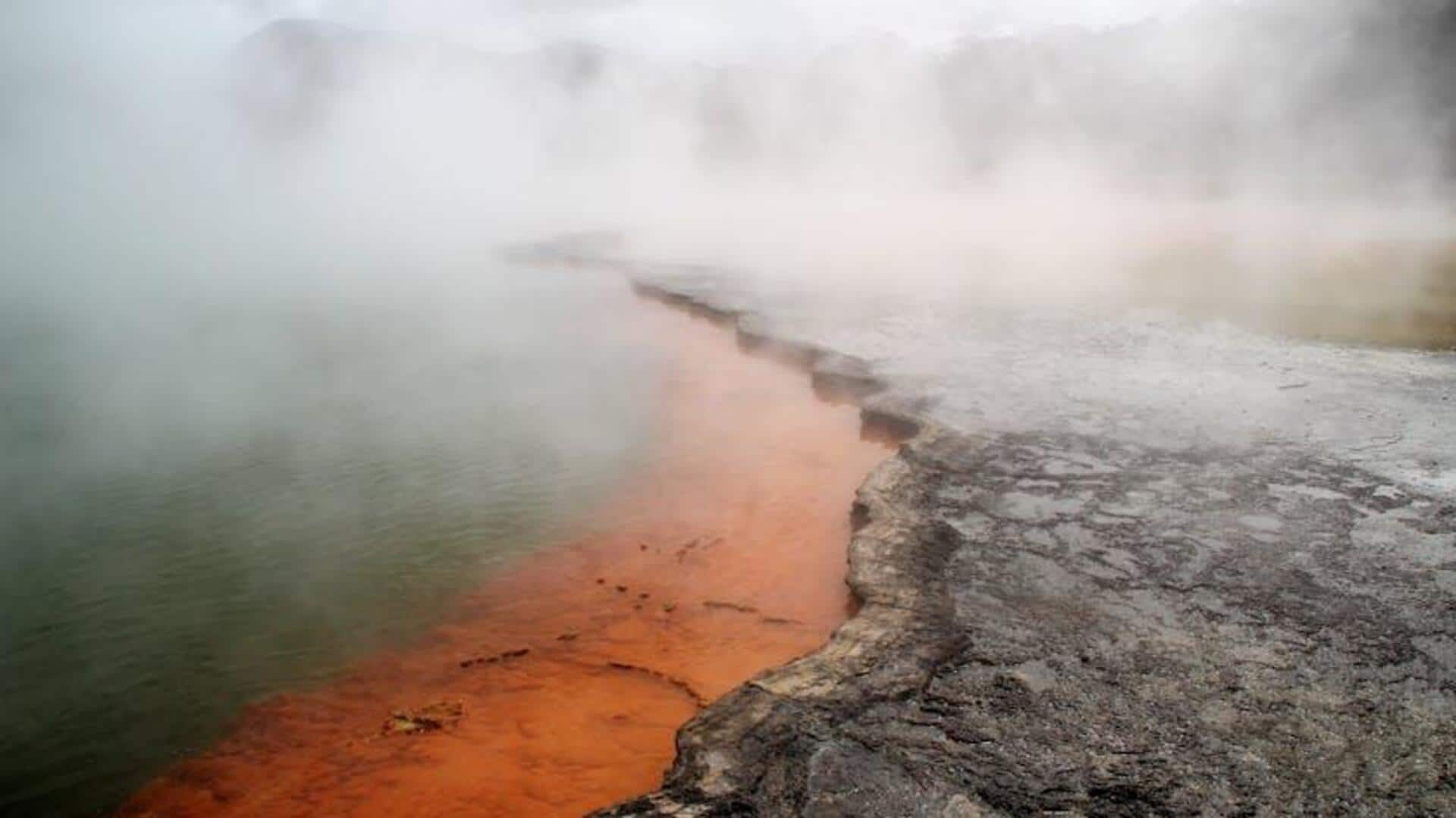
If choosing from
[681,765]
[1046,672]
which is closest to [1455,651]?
[1046,672]

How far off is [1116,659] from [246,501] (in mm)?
5101

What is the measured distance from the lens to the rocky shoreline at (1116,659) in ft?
7.38

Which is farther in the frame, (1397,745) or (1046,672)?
(1046,672)

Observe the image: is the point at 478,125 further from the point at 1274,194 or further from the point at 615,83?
the point at 1274,194

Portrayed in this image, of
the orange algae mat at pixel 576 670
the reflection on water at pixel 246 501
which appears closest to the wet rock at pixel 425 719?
the orange algae mat at pixel 576 670

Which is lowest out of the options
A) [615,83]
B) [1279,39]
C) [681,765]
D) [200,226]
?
[681,765]

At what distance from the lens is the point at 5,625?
414cm

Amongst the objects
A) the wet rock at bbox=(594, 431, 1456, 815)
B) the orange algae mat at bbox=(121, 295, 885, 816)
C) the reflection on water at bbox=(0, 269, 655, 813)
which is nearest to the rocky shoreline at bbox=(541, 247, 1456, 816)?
the wet rock at bbox=(594, 431, 1456, 815)

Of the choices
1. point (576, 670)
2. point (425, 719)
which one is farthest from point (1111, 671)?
point (425, 719)

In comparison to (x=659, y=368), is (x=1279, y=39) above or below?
above

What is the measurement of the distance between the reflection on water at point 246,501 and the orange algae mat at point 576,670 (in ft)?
0.86

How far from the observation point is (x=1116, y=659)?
282 centimetres

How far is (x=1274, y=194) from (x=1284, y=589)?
88.3 feet

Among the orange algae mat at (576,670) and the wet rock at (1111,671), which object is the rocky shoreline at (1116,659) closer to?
the wet rock at (1111,671)
